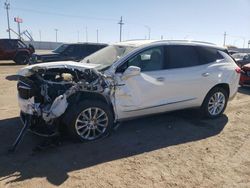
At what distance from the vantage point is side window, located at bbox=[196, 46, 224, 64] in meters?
6.48

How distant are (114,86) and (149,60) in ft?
3.04

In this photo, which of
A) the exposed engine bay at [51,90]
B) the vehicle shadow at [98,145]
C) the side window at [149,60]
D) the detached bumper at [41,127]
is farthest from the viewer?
the side window at [149,60]

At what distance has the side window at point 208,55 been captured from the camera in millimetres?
6484

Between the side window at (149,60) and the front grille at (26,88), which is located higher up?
the side window at (149,60)

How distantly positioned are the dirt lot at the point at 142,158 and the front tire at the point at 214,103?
13.3 inches

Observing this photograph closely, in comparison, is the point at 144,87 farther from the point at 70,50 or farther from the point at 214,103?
the point at 70,50

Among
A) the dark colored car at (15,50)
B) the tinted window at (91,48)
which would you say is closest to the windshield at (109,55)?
the tinted window at (91,48)

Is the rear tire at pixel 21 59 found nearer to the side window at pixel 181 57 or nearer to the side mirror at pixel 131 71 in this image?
the side window at pixel 181 57

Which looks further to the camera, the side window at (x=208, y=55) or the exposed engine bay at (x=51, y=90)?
the side window at (x=208, y=55)

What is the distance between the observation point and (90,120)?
204 inches

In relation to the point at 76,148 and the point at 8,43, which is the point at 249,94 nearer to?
the point at 76,148

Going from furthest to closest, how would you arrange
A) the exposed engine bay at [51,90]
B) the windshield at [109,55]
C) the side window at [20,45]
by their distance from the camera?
the side window at [20,45] < the windshield at [109,55] < the exposed engine bay at [51,90]

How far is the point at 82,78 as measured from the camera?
5.32m

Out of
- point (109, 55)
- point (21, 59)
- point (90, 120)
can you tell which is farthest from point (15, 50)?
point (90, 120)
